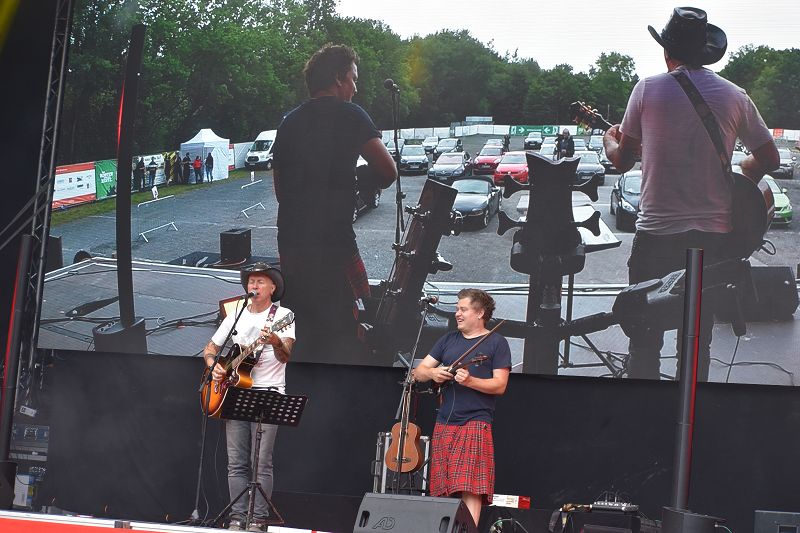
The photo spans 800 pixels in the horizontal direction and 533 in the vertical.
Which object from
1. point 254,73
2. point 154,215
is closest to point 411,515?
point 154,215

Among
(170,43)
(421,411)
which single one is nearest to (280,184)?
(170,43)

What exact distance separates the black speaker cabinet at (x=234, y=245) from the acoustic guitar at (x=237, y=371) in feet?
4.18

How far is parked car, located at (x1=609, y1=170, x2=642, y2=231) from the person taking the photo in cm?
606

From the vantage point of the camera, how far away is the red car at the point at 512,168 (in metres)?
6.29

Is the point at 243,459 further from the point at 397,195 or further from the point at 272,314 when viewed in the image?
the point at 397,195

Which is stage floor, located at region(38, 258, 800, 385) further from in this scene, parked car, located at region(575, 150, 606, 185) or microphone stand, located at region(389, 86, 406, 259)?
parked car, located at region(575, 150, 606, 185)

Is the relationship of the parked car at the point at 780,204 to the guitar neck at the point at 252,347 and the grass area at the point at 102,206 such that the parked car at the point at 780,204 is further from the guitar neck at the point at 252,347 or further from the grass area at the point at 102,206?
the grass area at the point at 102,206

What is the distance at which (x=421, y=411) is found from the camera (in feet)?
20.7

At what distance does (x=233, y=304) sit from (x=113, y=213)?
149 centimetres

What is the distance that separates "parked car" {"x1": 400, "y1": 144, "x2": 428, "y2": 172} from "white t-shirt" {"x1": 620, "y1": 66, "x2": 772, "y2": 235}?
1.29 metres

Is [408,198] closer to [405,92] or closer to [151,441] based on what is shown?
[405,92]

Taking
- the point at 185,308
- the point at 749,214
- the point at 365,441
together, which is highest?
the point at 749,214

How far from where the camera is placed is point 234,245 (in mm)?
6602

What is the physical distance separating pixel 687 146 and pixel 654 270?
745mm
